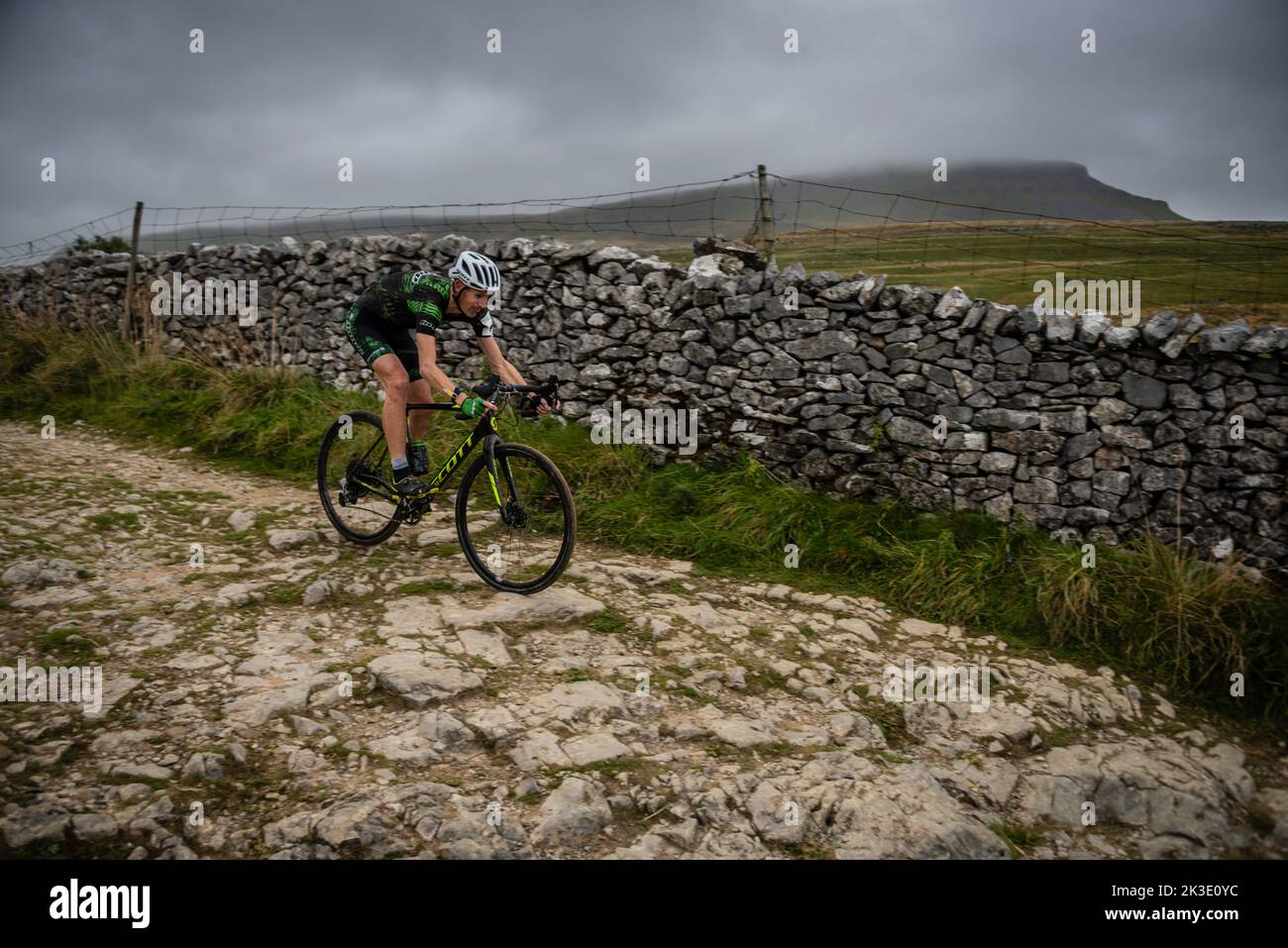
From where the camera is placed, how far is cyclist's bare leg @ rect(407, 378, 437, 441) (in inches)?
229

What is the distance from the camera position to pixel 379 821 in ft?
10.6

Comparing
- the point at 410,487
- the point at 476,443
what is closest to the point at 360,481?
the point at 410,487

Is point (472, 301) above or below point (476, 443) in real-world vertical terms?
above

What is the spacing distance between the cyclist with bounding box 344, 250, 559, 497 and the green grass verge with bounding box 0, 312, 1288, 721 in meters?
1.81

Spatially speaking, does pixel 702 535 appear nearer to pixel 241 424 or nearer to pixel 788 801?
pixel 788 801

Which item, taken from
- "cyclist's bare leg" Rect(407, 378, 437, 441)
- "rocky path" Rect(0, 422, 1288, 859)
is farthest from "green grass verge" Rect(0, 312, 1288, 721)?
"cyclist's bare leg" Rect(407, 378, 437, 441)

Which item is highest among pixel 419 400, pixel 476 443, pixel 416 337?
pixel 416 337

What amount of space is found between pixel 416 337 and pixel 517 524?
1.45 meters

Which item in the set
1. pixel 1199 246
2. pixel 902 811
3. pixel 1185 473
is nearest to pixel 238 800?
pixel 902 811

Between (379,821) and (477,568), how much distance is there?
7.85 feet

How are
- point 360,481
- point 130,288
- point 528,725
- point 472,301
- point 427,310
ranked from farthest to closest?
point 130,288
point 360,481
point 472,301
point 427,310
point 528,725

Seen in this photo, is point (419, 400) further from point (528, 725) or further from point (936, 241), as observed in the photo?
point (936, 241)

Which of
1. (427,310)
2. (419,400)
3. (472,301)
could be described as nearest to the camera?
(427,310)

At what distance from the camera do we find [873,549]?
21.2ft
